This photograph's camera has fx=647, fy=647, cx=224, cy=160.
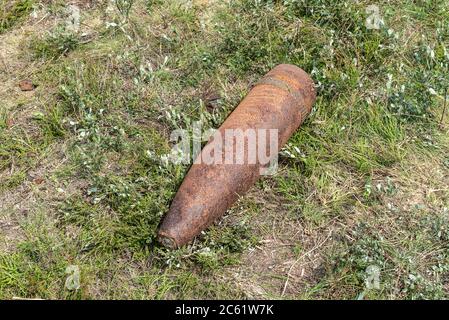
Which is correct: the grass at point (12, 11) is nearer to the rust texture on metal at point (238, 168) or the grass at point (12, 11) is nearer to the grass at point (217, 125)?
the grass at point (217, 125)

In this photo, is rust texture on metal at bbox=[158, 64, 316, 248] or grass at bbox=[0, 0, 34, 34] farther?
grass at bbox=[0, 0, 34, 34]

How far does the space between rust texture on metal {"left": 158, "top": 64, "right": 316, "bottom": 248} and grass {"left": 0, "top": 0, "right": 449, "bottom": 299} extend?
144 mm

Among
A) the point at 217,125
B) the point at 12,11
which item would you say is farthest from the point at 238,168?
the point at 12,11

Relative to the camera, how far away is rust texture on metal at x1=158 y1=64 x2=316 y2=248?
454 cm

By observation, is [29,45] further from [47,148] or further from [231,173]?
[231,173]

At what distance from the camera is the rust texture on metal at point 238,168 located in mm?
4543

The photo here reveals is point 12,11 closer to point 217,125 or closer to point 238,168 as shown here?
point 217,125

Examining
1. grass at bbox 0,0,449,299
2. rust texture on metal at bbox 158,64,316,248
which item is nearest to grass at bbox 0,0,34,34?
grass at bbox 0,0,449,299

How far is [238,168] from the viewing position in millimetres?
4738

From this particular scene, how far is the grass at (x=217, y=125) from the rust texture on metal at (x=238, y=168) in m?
0.14

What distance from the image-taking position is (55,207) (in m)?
4.96

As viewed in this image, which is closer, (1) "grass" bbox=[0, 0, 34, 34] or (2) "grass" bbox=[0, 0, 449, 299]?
(2) "grass" bbox=[0, 0, 449, 299]

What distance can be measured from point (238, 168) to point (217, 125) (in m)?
0.71

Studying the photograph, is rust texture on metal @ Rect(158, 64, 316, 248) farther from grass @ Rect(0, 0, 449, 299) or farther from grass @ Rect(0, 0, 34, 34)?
grass @ Rect(0, 0, 34, 34)
